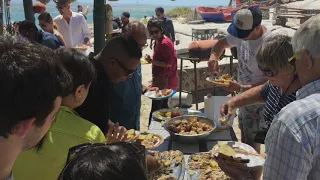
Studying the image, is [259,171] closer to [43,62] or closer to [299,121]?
[299,121]

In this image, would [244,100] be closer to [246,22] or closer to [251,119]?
[251,119]

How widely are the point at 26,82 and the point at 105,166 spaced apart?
0.30 metres

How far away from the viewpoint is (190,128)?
8.63 ft

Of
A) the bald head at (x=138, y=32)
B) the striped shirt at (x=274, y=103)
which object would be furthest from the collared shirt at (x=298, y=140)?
the bald head at (x=138, y=32)

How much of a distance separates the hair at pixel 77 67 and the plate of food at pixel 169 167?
0.67 meters

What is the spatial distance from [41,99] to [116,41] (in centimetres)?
135

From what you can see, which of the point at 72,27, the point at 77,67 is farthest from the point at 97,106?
the point at 72,27

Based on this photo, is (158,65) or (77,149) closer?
(77,149)

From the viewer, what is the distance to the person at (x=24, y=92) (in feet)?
2.80

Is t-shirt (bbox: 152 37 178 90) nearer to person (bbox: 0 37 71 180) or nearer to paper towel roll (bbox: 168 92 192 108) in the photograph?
paper towel roll (bbox: 168 92 192 108)

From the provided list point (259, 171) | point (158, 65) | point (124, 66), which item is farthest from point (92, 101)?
point (158, 65)

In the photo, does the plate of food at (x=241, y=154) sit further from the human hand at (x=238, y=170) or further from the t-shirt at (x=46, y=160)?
the t-shirt at (x=46, y=160)

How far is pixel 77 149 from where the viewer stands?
1.09 meters

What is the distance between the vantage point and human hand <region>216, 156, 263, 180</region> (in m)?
1.73
